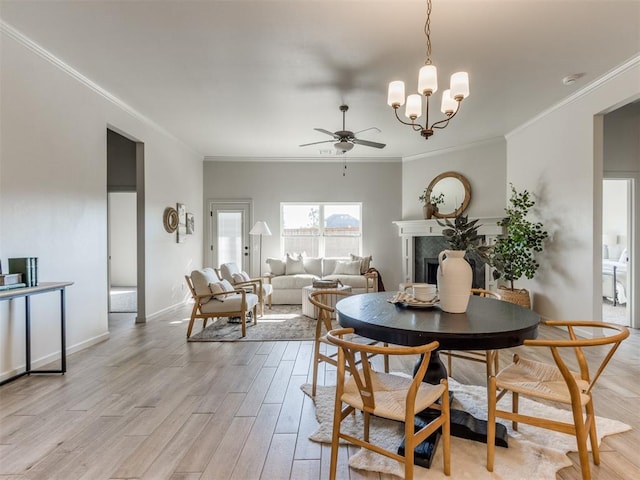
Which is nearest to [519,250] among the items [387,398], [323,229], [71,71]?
[323,229]

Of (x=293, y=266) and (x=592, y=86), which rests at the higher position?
(x=592, y=86)

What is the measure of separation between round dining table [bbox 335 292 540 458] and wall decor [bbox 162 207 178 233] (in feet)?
13.7

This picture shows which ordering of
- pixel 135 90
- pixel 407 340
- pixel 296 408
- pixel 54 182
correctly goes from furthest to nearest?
pixel 135 90 < pixel 54 182 < pixel 296 408 < pixel 407 340

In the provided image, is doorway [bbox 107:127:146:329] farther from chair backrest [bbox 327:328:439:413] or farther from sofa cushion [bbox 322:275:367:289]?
chair backrest [bbox 327:328:439:413]

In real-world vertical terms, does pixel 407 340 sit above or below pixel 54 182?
below

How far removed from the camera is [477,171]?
602 centimetres

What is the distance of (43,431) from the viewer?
2064 mm

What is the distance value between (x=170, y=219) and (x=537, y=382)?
5.37 meters

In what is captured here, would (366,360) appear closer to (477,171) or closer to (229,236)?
(477,171)

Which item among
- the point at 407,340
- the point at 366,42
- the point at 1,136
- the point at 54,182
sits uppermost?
the point at 366,42

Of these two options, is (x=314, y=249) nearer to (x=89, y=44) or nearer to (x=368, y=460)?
(x=89, y=44)

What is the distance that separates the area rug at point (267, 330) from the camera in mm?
4000

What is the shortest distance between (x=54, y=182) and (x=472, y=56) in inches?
163

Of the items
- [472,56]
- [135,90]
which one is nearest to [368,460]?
[472,56]
